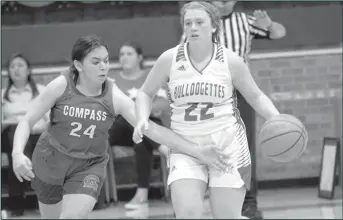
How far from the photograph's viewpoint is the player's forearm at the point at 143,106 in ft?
16.6

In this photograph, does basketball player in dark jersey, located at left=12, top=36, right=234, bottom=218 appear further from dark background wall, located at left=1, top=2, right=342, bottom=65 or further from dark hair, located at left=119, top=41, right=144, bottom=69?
dark background wall, located at left=1, top=2, right=342, bottom=65

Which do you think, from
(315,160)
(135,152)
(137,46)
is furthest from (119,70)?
(315,160)

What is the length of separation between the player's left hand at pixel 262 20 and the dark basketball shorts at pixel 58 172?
8.19ft

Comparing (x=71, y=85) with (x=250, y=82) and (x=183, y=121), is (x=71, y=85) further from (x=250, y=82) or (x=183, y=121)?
(x=250, y=82)

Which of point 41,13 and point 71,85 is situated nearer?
point 71,85

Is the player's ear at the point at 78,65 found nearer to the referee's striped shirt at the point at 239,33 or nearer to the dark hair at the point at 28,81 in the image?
the referee's striped shirt at the point at 239,33

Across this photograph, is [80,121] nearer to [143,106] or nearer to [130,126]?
[143,106]

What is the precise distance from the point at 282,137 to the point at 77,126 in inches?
56.5

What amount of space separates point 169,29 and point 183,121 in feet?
13.8

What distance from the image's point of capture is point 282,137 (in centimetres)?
495

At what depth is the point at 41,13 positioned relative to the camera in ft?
29.9

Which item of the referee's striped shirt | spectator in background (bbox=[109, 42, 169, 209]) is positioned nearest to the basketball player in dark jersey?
the referee's striped shirt

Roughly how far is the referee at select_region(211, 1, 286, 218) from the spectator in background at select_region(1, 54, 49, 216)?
234 cm

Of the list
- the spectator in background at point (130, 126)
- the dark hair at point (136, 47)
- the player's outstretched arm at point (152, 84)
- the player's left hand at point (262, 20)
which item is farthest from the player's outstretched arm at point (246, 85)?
the dark hair at point (136, 47)
